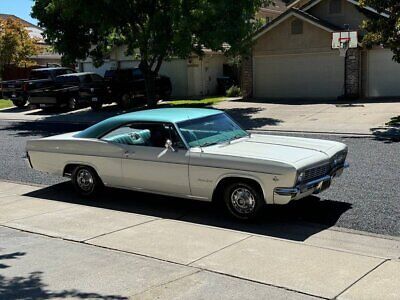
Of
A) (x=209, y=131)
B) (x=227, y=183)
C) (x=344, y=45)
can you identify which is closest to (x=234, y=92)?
(x=344, y=45)

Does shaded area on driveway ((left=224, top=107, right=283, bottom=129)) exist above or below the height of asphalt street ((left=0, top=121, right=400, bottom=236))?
above

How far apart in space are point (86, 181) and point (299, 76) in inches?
782

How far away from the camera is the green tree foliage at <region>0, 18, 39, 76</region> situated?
123ft

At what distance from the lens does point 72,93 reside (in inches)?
1050

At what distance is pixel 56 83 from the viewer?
26.6m

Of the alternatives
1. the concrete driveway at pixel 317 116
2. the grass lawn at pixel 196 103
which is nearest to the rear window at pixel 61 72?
the grass lawn at pixel 196 103

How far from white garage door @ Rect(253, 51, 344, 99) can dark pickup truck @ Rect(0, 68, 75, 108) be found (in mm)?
10214

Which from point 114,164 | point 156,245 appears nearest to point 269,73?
point 114,164

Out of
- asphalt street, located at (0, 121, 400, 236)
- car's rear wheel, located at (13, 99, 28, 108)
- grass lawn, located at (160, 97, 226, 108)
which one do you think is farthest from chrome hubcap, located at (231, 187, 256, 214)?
car's rear wheel, located at (13, 99, 28, 108)

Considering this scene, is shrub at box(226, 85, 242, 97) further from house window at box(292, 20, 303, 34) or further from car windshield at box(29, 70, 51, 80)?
car windshield at box(29, 70, 51, 80)

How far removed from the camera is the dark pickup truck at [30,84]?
88.0 feet

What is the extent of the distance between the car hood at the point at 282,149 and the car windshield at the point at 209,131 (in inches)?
7.0

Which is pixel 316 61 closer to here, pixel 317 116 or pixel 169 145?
pixel 317 116

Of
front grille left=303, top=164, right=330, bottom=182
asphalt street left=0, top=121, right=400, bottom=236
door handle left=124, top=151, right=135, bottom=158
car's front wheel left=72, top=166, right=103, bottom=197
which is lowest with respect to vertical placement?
asphalt street left=0, top=121, right=400, bottom=236
